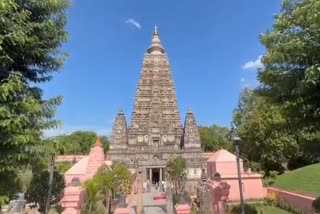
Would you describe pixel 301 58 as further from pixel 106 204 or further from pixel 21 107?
pixel 106 204

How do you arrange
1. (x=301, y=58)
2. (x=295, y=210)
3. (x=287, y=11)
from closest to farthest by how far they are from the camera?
(x=301, y=58), (x=287, y=11), (x=295, y=210)

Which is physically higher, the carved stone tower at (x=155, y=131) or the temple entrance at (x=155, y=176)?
the carved stone tower at (x=155, y=131)

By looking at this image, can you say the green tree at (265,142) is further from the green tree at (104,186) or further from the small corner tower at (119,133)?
the green tree at (104,186)

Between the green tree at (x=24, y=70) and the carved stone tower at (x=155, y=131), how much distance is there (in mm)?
31254

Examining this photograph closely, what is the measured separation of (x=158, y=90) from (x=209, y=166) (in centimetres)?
1458

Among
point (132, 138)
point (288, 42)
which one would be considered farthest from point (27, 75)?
point (132, 138)

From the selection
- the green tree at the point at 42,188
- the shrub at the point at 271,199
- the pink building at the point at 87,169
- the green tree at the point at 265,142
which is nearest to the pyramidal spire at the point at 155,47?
the green tree at the point at 265,142

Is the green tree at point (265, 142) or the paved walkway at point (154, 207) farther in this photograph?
the green tree at point (265, 142)

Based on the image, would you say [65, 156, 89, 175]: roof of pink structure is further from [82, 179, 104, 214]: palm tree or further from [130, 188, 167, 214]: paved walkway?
[82, 179, 104, 214]: palm tree

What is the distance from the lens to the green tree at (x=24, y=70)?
576 cm

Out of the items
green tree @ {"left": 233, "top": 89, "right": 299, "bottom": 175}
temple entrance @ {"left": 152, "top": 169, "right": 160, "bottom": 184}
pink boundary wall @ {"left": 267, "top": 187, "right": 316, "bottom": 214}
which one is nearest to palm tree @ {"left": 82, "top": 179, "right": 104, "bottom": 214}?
pink boundary wall @ {"left": 267, "top": 187, "right": 316, "bottom": 214}

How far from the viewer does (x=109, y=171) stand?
62.4 ft

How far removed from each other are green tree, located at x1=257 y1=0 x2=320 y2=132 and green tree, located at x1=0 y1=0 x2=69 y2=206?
5398 mm

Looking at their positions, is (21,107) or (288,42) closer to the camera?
(21,107)
